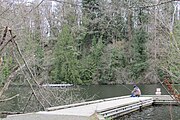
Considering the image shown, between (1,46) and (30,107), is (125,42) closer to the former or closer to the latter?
(30,107)

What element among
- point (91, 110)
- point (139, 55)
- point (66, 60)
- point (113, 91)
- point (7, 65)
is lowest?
point (113, 91)

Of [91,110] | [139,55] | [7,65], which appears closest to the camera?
[7,65]

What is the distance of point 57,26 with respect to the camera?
111 feet

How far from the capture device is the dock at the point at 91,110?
948 cm

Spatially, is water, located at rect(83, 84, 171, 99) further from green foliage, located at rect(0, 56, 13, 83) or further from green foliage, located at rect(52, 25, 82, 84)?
green foliage, located at rect(0, 56, 13, 83)

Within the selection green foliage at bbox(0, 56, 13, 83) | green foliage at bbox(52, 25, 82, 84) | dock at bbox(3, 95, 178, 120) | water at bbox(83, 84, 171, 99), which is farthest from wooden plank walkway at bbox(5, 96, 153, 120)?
green foliage at bbox(52, 25, 82, 84)

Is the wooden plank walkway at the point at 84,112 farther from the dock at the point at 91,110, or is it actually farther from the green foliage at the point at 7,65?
the green foliage at the point at 7,65

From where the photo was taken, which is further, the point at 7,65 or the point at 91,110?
the point at 91,110

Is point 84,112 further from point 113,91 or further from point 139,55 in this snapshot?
point 139,55

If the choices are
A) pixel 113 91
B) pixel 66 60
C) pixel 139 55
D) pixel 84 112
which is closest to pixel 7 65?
→ pixel 84 112

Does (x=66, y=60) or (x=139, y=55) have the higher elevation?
(x=139, y=55)

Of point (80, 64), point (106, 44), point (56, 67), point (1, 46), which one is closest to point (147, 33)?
point (106, 44)

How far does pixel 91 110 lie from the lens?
37.1ft

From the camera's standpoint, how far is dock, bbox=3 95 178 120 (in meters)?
9.48
